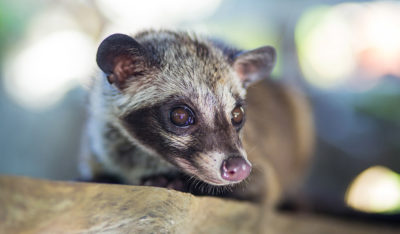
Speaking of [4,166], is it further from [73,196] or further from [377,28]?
[377,28]

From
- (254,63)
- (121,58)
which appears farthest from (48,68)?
(254,63)

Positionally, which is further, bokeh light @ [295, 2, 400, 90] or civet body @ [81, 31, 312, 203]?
bokeh light @ [295, 2, 400, 90]

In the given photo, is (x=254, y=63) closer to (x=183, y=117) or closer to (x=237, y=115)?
(x=237, y=115)

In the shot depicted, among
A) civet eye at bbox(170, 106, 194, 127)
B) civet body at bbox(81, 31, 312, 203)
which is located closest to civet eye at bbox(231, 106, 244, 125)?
civet body at bbox(81, 31, 312, 203)

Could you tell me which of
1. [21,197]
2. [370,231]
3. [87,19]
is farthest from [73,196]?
[87,19]

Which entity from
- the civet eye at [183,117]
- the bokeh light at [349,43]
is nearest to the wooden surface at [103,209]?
the civet eye at [183,117]

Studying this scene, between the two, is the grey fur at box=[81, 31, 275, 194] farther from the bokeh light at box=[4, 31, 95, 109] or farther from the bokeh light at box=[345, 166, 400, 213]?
the bokeh light at box=[4, 31, 95, 109]

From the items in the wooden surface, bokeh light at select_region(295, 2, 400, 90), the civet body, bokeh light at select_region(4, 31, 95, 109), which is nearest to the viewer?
the wooden surface

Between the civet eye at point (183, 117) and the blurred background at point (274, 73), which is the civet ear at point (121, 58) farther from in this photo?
the blurred background at point (274, 73)
